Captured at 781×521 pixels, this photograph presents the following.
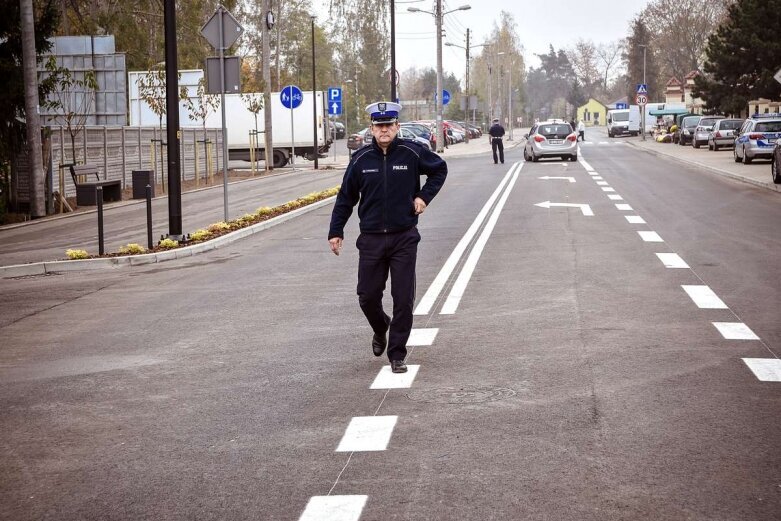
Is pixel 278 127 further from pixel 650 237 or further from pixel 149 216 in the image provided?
pixel 650 237

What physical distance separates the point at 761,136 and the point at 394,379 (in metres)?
31.9

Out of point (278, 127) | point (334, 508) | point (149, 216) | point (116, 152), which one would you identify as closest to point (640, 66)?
point (278, 127)

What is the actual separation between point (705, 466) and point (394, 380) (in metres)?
2.50

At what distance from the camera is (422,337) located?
888cm

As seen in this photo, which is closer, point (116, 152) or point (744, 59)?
point (116, 152)

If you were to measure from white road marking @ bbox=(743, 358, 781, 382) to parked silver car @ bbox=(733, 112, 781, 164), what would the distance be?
30143mm

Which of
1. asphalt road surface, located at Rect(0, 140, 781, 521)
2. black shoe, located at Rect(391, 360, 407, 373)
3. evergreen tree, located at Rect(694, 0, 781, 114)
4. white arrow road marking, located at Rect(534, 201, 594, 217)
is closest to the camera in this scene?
asphalt road surface, located at Rect(0, 140, 781, 521)

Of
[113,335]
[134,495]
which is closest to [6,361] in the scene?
[113,335]

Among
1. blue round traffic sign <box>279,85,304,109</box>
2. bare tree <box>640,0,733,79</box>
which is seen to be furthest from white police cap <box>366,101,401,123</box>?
bare tree <box>640,0,733,79</box>

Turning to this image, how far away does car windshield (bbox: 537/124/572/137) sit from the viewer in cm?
4249

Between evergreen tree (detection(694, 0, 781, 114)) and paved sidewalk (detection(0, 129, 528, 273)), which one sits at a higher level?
evergreen tree (detection(694, 0, 781, 114))

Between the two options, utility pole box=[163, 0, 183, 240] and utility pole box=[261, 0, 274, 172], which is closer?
utility pole box=[163, 0, 183, 240]

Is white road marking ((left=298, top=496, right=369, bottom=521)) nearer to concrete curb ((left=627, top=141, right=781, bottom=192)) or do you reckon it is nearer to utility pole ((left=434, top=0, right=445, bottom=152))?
concrete curb ((left=627, top=141, right=781, bottom=192))

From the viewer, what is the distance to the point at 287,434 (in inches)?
239
